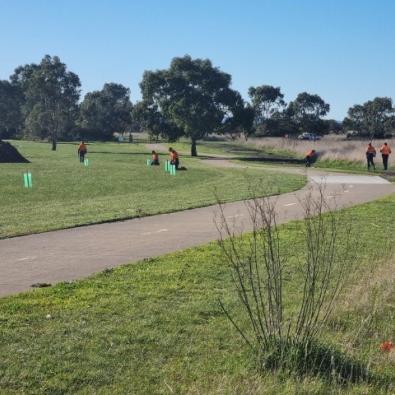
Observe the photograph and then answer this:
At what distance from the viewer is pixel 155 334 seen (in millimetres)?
5949

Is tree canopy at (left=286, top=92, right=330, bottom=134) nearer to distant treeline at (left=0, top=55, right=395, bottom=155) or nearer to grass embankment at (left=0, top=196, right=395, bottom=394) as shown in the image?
distant treeline at (left=0, top=55, right=395, bottom=155)

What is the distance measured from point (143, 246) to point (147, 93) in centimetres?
4993

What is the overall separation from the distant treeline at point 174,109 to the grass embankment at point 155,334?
4893 cm

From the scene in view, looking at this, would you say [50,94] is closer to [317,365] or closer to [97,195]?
[97,195]

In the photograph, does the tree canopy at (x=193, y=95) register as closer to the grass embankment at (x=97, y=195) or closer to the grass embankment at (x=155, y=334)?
the grass embankment at (x=97, y=195)

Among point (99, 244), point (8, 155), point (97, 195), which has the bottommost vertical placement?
point (8, 155)

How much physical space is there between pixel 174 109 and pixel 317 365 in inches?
2058

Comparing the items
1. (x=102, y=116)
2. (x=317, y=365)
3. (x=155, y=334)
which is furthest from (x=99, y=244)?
(x=102, y=116)

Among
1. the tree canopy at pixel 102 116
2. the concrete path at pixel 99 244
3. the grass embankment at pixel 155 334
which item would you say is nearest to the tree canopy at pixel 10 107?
the tree canopy at pixel 102 116

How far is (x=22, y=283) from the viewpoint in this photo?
26.2 ft

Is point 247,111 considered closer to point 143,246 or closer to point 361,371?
point 143,246

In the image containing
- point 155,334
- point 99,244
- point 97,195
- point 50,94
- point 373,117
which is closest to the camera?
point 155,334

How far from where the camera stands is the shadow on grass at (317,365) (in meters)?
5.02

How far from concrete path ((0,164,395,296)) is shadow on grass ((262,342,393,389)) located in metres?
3.55
